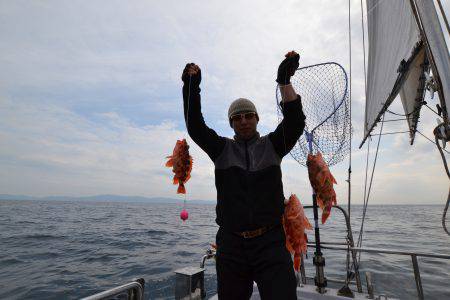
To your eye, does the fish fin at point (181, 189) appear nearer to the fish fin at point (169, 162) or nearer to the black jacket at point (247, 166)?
the fish fin at point (169, 162)

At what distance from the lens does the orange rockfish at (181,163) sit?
12.7ft

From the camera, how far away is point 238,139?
10.5ft

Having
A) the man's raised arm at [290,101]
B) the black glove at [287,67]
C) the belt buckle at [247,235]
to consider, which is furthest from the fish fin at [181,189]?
the black glove at [287,67]

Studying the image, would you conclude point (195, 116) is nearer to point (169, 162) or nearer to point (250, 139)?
point (250, 139)

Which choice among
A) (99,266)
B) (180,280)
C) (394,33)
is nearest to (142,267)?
(99,266)

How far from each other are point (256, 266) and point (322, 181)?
1.29 meters

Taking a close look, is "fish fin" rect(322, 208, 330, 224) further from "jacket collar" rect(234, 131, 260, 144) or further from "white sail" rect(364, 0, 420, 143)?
"white sail" rect(364, 0, 420, 143)

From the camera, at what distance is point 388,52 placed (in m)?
5.27

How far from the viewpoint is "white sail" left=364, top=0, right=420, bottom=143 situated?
4023 mm

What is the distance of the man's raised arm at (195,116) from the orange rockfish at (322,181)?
1.13 m

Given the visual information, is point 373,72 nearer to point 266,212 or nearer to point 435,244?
point 266,212

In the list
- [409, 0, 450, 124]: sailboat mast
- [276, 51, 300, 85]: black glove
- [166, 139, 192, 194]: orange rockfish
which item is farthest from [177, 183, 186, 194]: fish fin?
[409, 0, 450, 124]: sailboat mast

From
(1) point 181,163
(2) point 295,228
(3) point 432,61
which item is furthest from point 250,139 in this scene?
(3) point 432,61

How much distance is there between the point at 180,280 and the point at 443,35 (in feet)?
13.9
